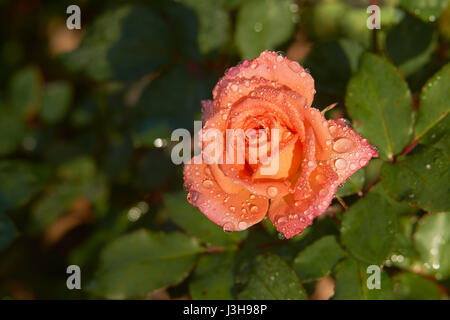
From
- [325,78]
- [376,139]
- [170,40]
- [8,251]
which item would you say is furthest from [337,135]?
[8,251]

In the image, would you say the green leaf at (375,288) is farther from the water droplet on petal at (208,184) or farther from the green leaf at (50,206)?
the green leaf at (50,206)

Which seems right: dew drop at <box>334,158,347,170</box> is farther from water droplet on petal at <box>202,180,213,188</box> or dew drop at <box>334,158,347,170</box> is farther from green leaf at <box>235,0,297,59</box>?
green leaf at <box>235,0,297,59</box>

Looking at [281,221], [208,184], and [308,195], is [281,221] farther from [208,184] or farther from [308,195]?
[208,184]

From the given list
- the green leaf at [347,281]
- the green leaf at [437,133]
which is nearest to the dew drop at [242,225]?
the green leaf at [347,281]

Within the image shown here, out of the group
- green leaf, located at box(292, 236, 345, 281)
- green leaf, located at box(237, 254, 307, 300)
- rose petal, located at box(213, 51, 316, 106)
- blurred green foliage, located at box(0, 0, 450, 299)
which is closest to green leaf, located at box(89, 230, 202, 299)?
blurred green foliage, located at box(0, 0, 450, 299)
